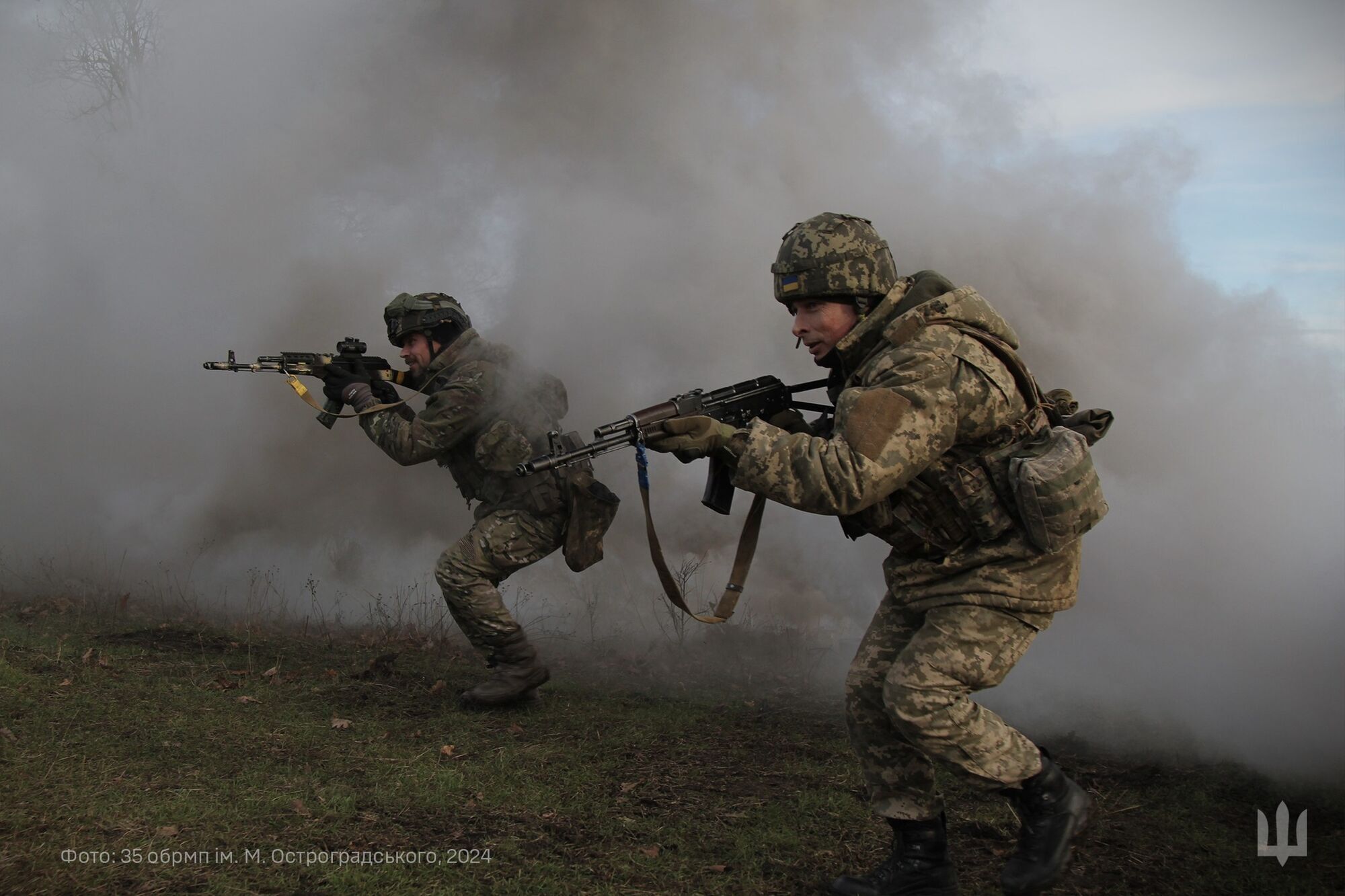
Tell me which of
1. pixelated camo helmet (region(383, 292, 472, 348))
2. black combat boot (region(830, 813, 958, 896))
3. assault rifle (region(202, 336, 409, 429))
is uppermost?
pixelated camo helmet (region(383, 292, 472, 348))

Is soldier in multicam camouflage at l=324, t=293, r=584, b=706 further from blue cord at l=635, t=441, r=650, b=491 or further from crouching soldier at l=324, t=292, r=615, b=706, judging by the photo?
blue cord at l=635, t=441, r=650, b=491

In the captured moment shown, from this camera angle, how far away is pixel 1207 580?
6.25 metres

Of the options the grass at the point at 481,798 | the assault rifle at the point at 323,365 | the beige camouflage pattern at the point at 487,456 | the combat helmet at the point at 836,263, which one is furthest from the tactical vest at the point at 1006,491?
the assault rifle at the point at 323,365

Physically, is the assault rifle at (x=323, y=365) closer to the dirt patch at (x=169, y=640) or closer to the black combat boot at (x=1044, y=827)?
the dirt patch at (x=169, y=640)

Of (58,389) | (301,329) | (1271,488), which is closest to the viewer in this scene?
(1271,488)

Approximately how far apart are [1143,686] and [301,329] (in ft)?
25.3

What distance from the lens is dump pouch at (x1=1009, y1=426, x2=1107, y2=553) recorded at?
3.42 metres

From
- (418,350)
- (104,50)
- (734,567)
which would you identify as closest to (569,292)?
(418,350)

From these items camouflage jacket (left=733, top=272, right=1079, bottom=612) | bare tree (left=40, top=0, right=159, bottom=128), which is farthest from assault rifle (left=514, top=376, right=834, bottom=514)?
bare tree (left=40, top=0, right=159, bottom=128)

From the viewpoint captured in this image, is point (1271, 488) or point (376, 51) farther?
point (376, 51)

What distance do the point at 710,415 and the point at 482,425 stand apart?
247cm

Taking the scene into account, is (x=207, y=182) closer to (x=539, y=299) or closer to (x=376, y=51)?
(x=376, y=51)

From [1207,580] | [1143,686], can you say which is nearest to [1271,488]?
[1207,580]

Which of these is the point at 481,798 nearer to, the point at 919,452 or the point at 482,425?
the point at 482,425
